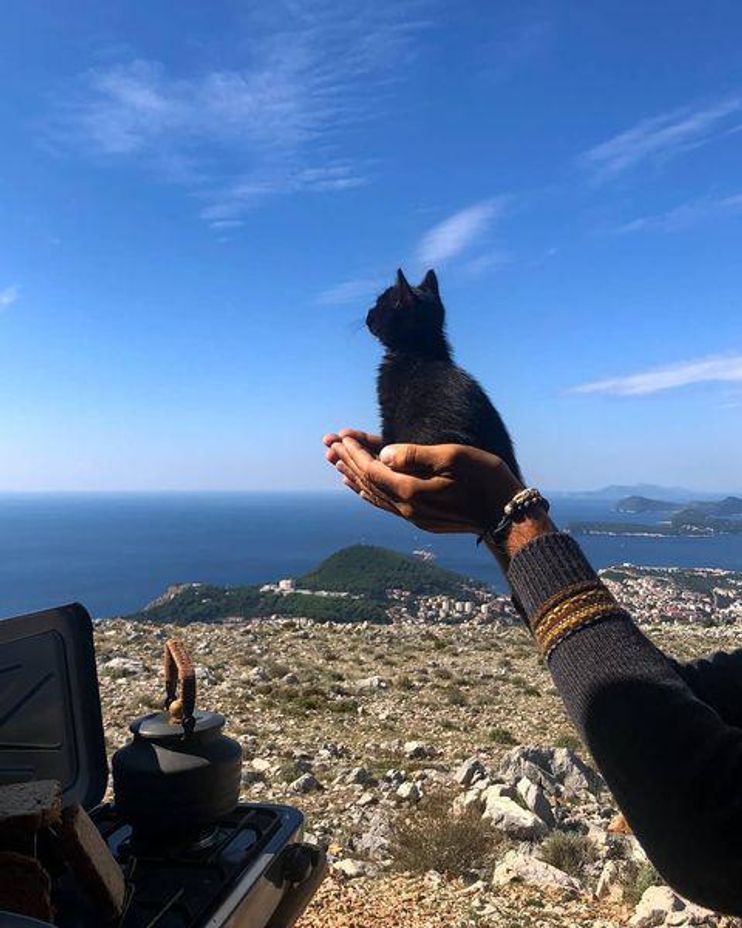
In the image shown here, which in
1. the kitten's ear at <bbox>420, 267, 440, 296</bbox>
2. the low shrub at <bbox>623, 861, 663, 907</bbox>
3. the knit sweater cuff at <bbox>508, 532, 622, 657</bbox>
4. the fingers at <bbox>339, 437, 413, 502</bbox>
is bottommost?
the low shrub at <bbox>623, 861, 663, 907</bbox>

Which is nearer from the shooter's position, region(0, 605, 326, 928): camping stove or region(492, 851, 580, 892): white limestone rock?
region(0, 605, 326, 928): camping stove

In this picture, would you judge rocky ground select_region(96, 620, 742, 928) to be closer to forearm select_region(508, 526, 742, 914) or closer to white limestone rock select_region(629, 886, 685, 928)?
white limestone rock select_region(629, 886, 685, 928)

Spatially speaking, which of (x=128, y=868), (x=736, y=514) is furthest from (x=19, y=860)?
(x=736, y=514)

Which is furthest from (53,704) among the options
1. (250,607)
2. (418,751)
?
(250,607)

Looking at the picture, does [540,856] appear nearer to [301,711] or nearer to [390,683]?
[301,711]

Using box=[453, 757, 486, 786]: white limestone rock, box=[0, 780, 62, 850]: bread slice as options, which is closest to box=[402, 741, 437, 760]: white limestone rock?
box=[453, 757, 486, 786]: white limestone rock

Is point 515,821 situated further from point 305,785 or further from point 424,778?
point 305,785

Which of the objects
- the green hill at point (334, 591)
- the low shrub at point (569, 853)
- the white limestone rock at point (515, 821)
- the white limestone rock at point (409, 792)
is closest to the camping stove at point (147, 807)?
the low shrub at point (569, 853)
